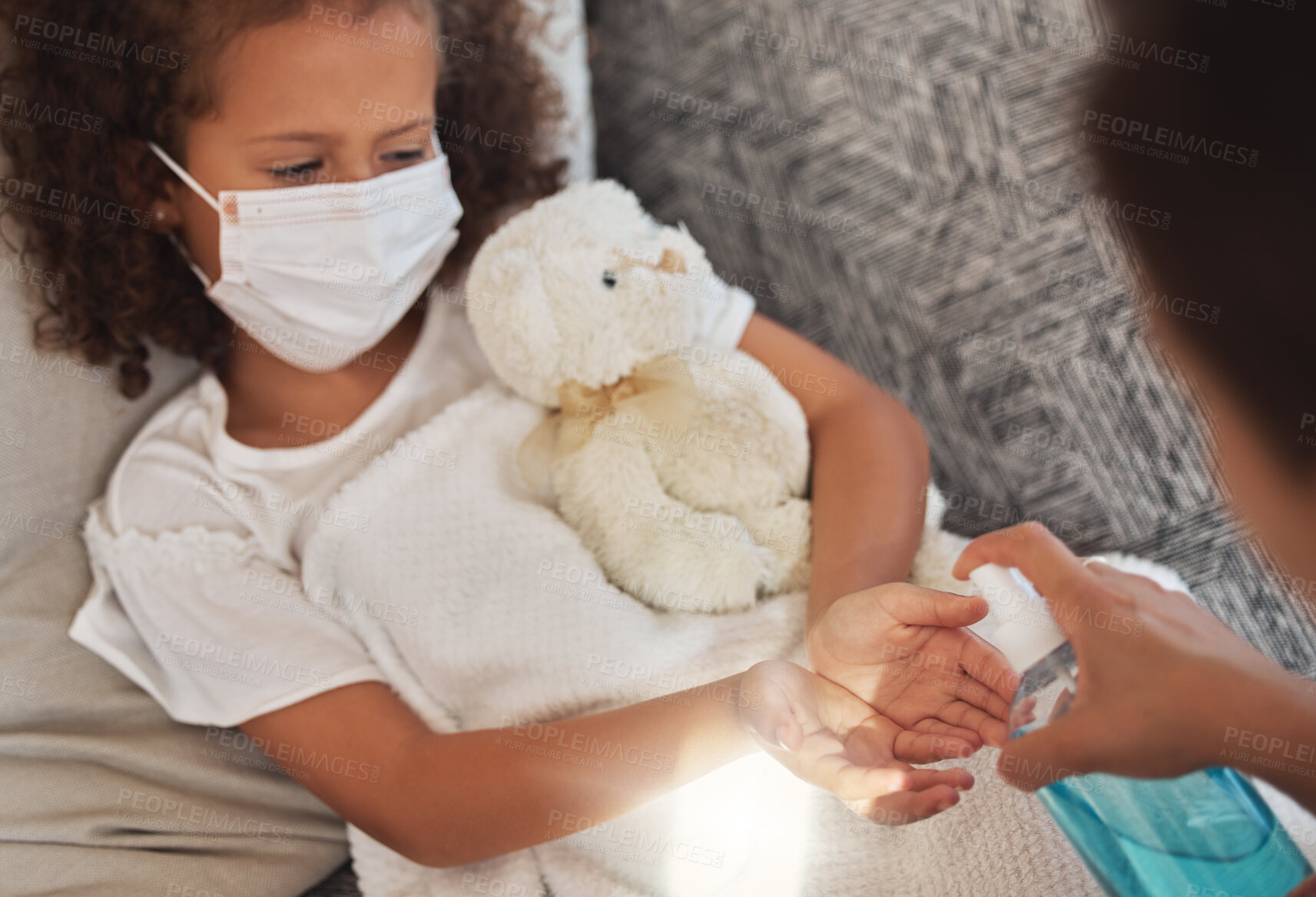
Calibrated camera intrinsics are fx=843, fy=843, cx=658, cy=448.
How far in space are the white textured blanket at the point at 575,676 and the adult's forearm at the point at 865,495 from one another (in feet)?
0.13

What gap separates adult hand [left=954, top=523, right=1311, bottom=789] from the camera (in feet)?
1.69

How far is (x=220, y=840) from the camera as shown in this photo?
84cm

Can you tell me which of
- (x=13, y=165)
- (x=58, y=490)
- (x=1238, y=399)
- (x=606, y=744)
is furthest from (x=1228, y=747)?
(x=13, y=165)

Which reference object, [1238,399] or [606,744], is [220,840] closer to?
[606,744]

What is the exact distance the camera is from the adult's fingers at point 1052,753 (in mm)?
542

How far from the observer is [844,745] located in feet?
2.10

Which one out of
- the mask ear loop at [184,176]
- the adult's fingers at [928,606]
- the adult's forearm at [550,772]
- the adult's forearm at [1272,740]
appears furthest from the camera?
the mask ear loop at [184,176]

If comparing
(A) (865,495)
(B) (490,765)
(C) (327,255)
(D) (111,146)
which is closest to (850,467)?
(A) (865,495)

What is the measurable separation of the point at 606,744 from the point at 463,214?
690mm

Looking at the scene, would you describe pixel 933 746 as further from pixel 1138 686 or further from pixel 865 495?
pixel 865 495

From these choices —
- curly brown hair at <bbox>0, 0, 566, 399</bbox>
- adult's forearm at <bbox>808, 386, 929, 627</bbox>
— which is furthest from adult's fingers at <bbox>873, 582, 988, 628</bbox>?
curly brown hair at <bbox>0, 0, 566, 399</bbox>

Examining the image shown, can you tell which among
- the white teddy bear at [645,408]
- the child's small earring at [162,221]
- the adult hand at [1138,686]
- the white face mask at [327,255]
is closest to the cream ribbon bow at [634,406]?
the white teddy bear at [645,408]

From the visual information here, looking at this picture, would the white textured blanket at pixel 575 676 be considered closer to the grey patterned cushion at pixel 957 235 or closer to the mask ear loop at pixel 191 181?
the grey patterned cushion at pixel 957 235

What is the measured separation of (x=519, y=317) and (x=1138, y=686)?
1.83 feet
